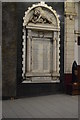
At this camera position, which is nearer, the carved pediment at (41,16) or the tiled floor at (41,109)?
the tiled floor at (41,109)

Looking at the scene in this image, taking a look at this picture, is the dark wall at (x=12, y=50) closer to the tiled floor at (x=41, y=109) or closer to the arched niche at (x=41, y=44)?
the arched niche at (x=41, y=44)

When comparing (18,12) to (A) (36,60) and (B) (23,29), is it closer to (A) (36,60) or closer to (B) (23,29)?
(B) (23,29)

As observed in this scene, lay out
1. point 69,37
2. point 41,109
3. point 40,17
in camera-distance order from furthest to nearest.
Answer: point 69,37 < point 40,17 < point 41,109

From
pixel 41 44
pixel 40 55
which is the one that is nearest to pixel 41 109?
pixel 40 55

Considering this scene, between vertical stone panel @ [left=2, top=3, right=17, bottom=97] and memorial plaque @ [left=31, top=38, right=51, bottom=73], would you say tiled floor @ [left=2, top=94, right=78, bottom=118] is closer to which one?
vertical stone panel @ [left=2, top=3, right=17, bottom=97]

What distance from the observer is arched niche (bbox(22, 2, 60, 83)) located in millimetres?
9359

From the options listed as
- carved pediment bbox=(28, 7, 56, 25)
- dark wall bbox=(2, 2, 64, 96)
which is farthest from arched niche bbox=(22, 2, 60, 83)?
dark wall bbox=(2, 2, 64, 96)

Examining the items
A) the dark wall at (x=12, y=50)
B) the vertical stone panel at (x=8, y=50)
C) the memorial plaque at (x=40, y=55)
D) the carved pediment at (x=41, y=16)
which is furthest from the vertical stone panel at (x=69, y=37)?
the vertical stone panel at (x=8, y=50)

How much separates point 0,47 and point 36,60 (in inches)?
69.0

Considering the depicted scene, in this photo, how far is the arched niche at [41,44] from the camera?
30.7 ft

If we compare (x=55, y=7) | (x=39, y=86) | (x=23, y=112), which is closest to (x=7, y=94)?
(x=39, y=86)

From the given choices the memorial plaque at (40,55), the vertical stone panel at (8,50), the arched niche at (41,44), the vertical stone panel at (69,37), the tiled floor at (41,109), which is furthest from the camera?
the vertical stone panel at (69,37)

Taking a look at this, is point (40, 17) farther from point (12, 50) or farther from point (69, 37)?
point (12, 50)

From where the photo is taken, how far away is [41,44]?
32.3 feet
